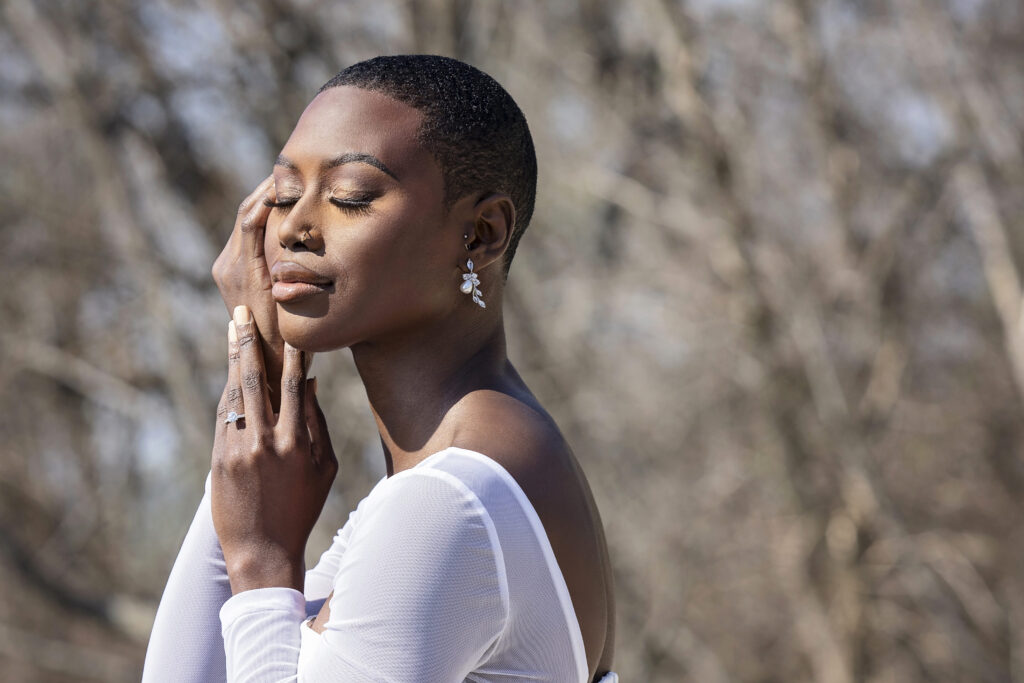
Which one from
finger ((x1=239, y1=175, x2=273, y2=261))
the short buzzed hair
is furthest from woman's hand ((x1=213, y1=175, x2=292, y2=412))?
the short buzzed hair

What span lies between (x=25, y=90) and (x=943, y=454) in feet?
22.5

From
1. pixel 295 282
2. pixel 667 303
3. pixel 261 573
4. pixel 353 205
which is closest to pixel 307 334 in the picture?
pixel 295 282

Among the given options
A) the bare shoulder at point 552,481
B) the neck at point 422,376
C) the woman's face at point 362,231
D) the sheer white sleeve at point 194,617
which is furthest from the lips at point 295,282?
the sheer white sleeve at point 194,617

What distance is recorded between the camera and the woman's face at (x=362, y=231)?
5.13ft

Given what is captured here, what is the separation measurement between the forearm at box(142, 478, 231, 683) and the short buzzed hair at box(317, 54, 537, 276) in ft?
1.99

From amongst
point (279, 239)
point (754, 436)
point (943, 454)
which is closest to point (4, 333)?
point (754, 436)

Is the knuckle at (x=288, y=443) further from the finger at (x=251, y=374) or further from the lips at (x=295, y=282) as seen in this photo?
the lips at (x=295, y=282)

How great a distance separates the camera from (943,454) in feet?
29.7

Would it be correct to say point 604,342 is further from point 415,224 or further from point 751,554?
point 415,224

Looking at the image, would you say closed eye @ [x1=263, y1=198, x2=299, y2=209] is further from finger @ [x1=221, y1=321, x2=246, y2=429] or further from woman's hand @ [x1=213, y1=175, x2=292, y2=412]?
finger @ [x1=221, y1=321, x2=246, y2=429]

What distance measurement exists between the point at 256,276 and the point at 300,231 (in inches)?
7.6

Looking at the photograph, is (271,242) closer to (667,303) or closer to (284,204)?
(284,204)

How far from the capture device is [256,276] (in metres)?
1.76

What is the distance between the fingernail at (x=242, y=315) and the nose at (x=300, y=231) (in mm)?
185
